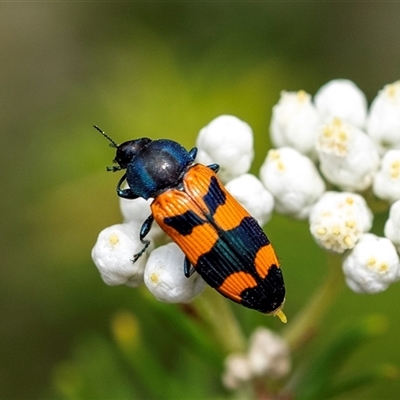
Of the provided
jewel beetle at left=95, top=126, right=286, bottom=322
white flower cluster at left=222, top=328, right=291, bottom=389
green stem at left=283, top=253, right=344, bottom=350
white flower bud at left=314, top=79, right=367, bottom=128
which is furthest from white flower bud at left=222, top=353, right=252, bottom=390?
white flower bud at left=314, top=79, right=367, bottom=128

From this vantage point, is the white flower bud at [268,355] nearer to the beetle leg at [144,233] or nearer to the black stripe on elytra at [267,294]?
the black stripe on elytra at [267,294]

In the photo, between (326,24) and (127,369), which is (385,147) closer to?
(127,369)

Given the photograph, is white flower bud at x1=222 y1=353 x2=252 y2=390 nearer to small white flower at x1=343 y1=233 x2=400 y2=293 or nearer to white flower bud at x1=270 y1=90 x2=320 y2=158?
small white flower at x1=343 y1=233 x2=400 y2=293

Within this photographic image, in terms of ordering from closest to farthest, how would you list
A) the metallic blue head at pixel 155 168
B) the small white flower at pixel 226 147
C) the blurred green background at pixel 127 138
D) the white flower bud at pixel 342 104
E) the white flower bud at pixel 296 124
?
1. the metallic blue head at pixel 155 168
2. the small white flower at pixel 226 147
3. the white flower bud at pixel 296 124
4. the white flower bud at pixel 342 104
5. the blurred green background at pixel 127 138

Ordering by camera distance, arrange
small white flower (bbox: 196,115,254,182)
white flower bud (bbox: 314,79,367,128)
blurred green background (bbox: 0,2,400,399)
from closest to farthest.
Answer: small white flower (bbox: 196,115,254,182), white flower bud (bbox: 314,79,367,128), blurred green background (bbox: 0,2,400,399)

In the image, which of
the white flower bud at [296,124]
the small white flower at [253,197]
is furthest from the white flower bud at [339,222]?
the white flower bud at [296,124]

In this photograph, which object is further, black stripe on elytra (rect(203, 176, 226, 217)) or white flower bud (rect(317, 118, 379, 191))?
white flower bud (rect(317, 118, 379, 191))

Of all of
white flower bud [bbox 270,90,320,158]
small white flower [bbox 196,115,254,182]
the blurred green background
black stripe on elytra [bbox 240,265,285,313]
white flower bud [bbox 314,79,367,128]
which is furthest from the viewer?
the blurred green background

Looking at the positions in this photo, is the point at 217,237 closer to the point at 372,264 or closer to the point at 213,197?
the point at 213,197
